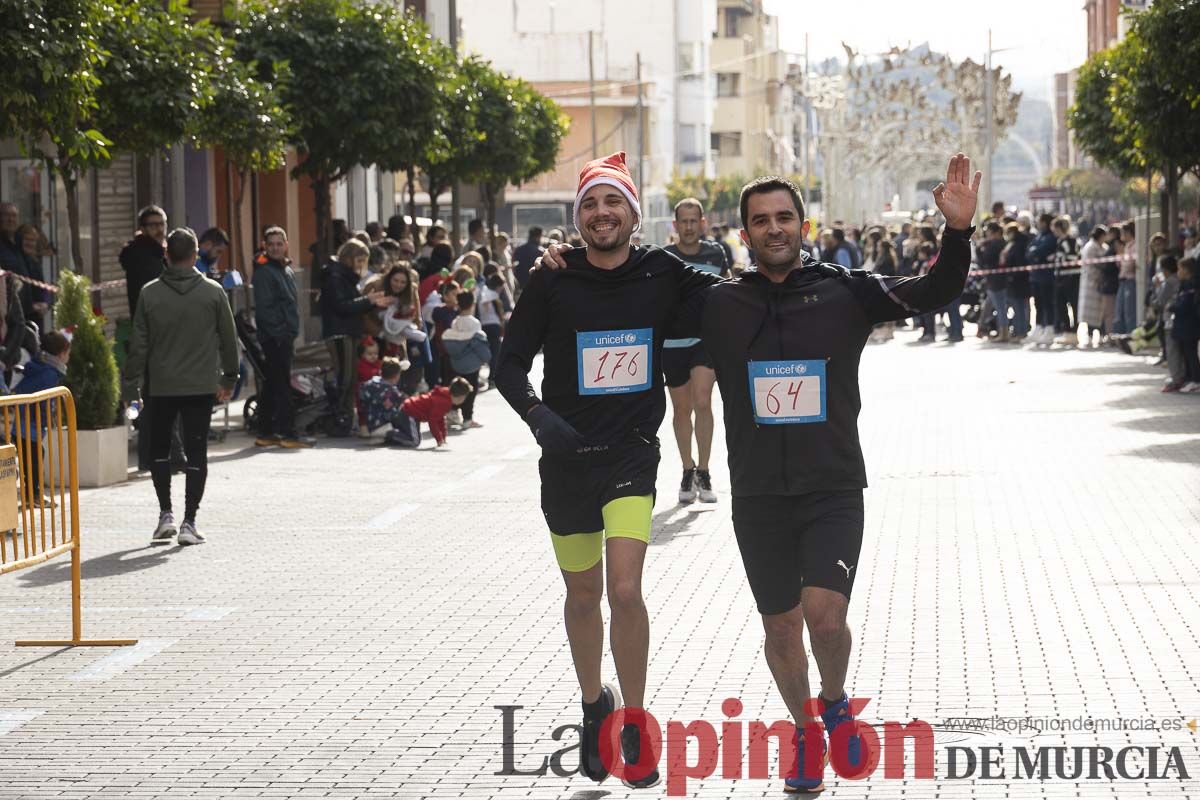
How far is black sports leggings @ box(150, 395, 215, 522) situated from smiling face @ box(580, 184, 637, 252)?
5762 mm

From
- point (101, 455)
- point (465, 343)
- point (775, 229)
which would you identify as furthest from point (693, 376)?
point (465, 343)

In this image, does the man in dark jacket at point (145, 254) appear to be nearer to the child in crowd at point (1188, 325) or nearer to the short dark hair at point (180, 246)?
the short dark hair at point (180, 246)

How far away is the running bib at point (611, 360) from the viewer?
621 cm

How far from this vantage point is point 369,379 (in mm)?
17766

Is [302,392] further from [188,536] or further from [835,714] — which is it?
[835,714]

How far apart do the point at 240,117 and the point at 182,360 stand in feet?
23.5

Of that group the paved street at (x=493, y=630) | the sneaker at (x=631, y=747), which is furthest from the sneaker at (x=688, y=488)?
the sneaker at (x=631, y=747)

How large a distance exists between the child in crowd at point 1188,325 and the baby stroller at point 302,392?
337 inches

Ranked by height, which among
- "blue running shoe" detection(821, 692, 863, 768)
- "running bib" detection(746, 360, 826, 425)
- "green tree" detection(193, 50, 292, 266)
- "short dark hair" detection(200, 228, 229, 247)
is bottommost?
"blue running shoe" detection(821, 692, 863, 768)

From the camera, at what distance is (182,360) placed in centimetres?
1147

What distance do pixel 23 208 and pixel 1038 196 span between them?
81173mm

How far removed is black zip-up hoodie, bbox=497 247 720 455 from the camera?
625 cm

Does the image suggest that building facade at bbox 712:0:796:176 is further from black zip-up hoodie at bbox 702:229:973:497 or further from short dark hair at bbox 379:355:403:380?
black zip-up hoodie at bbox 702:229:973:497

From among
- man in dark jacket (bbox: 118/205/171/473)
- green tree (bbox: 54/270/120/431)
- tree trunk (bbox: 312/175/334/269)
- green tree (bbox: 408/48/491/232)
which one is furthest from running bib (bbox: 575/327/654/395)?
green tree (bbox: 408/48/491/232)
